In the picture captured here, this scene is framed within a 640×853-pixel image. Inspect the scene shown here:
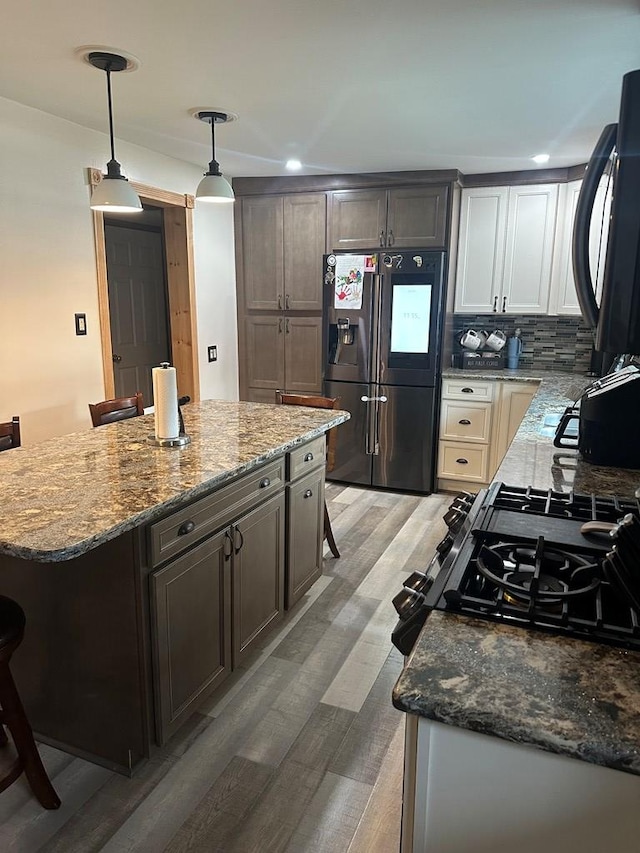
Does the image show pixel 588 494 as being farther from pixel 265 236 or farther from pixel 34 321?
pixel 265 236

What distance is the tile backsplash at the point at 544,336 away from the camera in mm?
4609

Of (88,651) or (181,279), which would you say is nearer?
(88,651)

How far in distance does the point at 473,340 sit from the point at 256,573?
296 centimetres

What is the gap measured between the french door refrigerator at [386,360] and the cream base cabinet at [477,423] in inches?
4.6

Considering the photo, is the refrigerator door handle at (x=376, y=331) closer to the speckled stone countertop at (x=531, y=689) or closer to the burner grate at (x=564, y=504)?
the burner grate at (x=564, y=504)

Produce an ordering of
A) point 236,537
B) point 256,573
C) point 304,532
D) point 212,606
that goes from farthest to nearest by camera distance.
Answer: point 304,532 → point 256,573 → point 236,537 → point 212,606

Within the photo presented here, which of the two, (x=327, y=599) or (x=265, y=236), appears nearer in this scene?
(x=327, y=599)

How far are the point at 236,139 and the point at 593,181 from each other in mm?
3043

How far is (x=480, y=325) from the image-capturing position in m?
4.84

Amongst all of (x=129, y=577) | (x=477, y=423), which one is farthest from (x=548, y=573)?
(x=477, y=423)

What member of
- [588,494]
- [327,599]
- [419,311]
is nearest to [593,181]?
[588,494]

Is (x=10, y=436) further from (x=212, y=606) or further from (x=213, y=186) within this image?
(x=213, y=186)

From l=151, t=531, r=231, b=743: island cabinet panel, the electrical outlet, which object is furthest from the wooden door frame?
l=151, t=531, r=231, b=743: island cabinet panel

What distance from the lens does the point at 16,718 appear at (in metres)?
1.67
